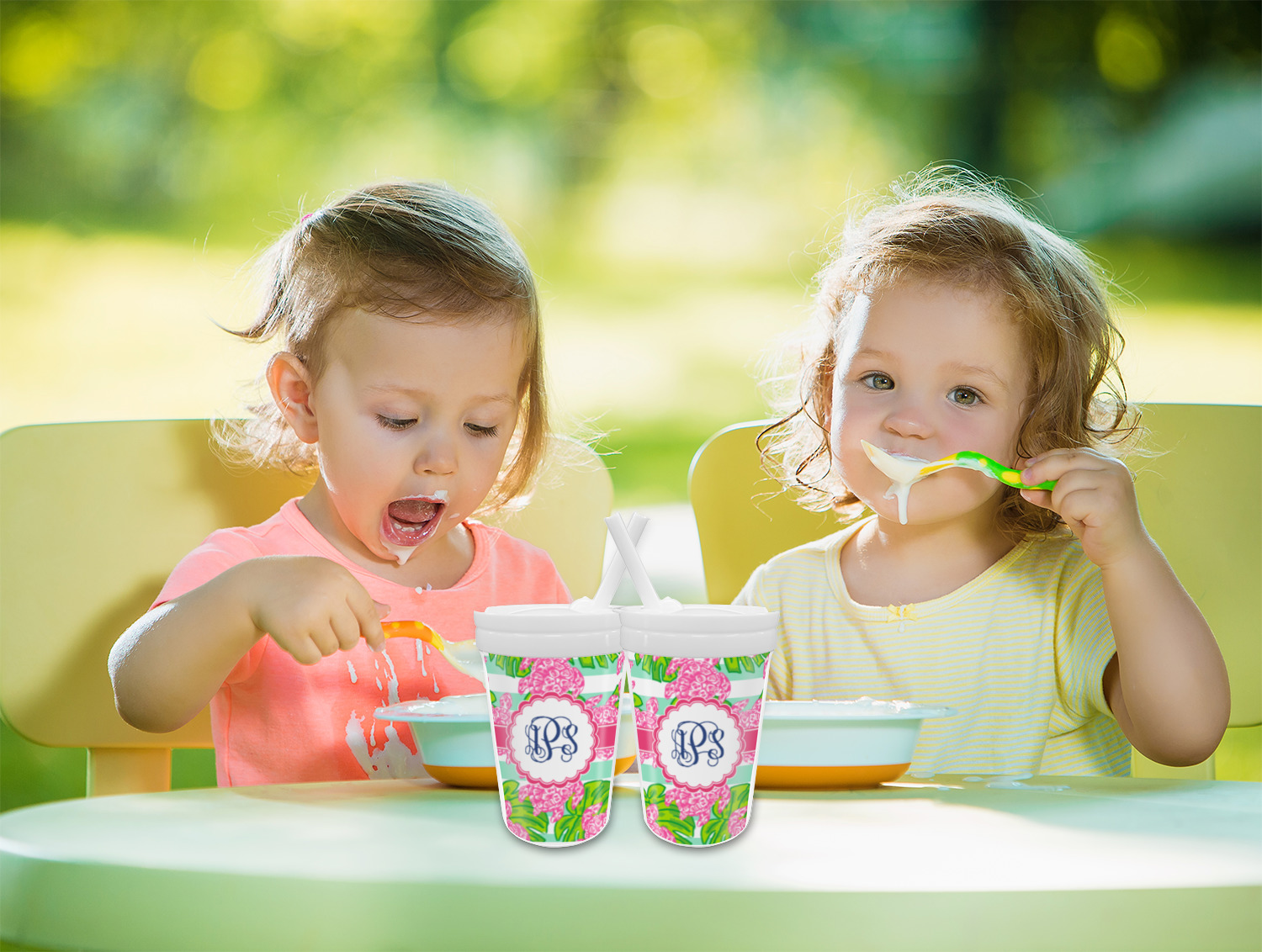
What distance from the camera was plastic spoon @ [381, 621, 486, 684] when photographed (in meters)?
0.84

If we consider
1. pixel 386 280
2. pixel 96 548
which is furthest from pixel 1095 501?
pixel 96 548

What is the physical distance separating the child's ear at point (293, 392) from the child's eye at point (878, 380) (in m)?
0.58

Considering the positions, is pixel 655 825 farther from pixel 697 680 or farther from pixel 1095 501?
pixel 1095 501

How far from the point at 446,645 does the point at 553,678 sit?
0.72 feet

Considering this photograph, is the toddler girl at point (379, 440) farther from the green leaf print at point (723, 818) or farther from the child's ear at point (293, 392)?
the green leaf print at point (723, 818)

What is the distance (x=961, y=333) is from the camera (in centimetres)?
121

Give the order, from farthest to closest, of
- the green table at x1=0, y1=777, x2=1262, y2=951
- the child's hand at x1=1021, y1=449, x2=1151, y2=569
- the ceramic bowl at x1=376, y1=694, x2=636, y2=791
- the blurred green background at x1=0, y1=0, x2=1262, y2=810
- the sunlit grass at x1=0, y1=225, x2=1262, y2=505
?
the blurred green background at x1=0, y1=0, x2=1262, y2=810 → the sunlit grass at x1=0, y1=225, x2=1262, y2=505 → the child's hand at x1=1021, y1=449, x2=1151, y2=569 → the ceramic bowl at x1=376, y1=694, x2=636, y2=791 → the green table at x1=0, y1=777, x2=1262, y2=951

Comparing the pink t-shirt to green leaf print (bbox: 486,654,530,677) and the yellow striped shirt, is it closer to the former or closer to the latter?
the yellow striped shirt

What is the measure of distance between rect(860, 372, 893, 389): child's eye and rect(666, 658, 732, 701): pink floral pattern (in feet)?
2.04

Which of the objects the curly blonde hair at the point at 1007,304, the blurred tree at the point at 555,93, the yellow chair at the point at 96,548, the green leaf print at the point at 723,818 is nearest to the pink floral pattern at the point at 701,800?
the green leaf print at the point at 723,818

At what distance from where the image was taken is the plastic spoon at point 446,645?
2.75 ft

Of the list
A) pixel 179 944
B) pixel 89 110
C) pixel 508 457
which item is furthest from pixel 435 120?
pixel 179 944

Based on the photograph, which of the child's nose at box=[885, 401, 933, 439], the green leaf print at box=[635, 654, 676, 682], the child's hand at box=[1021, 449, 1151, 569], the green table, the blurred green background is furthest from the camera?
the blurred green background

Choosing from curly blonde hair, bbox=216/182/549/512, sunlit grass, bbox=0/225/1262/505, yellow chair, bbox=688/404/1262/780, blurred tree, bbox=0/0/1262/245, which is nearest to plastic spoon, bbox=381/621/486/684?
curly blonde hair, bbox=216/182/549/512
